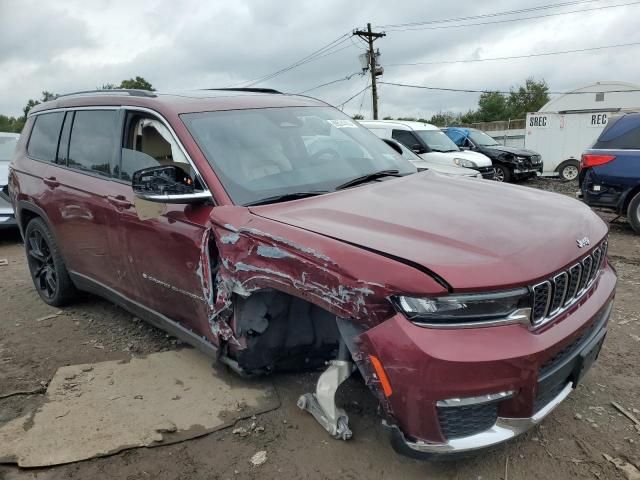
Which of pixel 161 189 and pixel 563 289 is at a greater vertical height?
pixel 161 189

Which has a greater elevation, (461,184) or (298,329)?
(461,184)

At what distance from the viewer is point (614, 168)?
7.45 metres

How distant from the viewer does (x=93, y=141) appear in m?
3.92

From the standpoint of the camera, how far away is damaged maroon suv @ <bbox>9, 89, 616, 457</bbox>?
2.02 metres

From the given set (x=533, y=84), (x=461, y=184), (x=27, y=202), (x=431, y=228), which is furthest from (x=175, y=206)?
(x=533, y=84)

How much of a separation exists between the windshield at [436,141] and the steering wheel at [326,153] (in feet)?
30.7

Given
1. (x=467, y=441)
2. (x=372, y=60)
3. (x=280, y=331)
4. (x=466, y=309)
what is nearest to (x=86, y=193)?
(x=280, y=331)

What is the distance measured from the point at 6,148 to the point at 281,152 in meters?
8.17

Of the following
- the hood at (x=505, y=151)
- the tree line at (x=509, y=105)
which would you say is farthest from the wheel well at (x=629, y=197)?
the tree line at (x=509, y=105)

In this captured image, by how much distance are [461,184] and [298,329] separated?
1.34 m

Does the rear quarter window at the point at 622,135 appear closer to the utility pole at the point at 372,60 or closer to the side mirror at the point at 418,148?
the side mirror at the point at 418,148

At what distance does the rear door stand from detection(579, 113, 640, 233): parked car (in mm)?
6707

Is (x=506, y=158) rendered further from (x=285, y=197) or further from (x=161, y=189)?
(x=161, y=189)

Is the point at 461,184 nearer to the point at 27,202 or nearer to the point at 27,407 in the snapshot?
the point at 27,407
